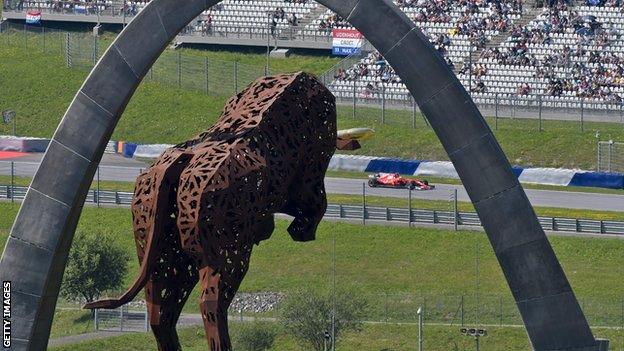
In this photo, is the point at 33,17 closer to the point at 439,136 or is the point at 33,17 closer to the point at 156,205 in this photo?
the point at 156,205

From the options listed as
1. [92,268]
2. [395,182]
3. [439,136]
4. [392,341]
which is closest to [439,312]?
[392,341]

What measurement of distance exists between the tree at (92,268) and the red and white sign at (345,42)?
26720 mm

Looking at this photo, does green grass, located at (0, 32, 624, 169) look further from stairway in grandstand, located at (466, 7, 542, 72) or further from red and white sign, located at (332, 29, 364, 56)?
stairway in grandstand, located at (466, 7, 542, 72)

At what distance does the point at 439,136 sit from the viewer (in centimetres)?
3186

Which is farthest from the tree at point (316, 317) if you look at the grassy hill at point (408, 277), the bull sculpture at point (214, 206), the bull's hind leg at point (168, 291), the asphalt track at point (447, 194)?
the bull's hind leg at point (168, 291)

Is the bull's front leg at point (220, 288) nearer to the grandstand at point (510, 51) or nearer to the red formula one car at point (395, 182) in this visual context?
the red formula one car at point (395, 182)

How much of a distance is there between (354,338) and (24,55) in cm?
3836

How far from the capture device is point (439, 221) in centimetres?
6412

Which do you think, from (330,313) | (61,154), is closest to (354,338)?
(330,313)

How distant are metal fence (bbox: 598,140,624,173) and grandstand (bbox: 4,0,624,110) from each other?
4.52 metres

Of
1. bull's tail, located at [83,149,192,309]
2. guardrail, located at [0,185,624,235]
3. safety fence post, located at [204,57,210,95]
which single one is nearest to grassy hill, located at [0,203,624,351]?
guardrail, located at [0,185,624,235]

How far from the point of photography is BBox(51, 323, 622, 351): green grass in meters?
52.7

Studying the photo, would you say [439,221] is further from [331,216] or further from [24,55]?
[24,55]

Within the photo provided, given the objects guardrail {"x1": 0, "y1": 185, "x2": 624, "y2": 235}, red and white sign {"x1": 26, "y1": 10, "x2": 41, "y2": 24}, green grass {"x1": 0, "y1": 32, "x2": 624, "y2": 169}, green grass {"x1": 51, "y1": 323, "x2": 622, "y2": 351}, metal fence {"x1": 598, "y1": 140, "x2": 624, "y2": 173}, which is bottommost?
green grass {"x1": 51, "y1": 323, "x2": 622, "y2": 351}
